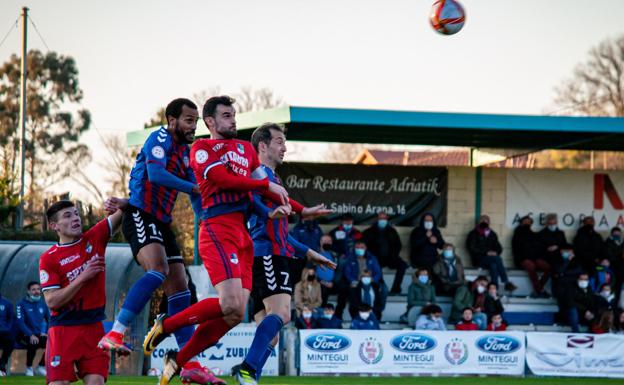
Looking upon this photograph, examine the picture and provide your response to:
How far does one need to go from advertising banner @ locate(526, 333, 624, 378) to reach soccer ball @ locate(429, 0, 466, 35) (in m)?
6.19

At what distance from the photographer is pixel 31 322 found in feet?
61.3

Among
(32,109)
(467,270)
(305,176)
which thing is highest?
(32,109)

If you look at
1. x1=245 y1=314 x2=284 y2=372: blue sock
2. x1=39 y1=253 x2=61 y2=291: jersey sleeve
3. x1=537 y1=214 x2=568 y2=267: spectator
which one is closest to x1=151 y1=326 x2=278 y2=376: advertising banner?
x1=537 y1=214 x2=568 y2=267: spectator

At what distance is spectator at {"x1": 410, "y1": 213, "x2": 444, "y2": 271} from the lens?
2270 cm

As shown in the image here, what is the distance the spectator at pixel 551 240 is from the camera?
2358cm

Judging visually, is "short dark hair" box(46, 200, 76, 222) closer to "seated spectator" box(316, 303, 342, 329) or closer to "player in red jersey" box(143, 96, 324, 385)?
"player in red jersey" box(143, 96, 324, 385)

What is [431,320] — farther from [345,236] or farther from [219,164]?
[219,164]

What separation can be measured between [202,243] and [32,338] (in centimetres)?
1047

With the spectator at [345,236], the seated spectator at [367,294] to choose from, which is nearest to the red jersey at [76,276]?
the seated spectator at [367,294]

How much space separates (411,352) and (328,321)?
1726 mm

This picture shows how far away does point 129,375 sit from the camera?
59.4 ft

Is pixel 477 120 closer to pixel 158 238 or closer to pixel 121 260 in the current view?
pixel 121 260

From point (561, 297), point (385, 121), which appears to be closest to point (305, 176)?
point (385, 121)

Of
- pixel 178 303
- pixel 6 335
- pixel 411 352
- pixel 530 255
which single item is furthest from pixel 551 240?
pixel 178 303
